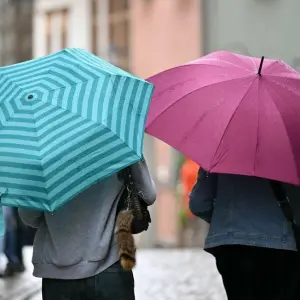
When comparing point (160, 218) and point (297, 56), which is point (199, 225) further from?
point (297, 56)

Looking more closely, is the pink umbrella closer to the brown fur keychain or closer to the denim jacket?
the denim jacket

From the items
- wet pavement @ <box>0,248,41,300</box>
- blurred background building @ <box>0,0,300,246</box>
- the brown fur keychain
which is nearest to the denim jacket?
the brown fur keychain

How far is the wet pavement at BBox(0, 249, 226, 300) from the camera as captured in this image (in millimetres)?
9023

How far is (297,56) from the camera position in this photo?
1650cm

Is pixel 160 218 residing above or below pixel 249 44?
below

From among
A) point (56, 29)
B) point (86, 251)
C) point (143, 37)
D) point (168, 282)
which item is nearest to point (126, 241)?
point (86, 251)

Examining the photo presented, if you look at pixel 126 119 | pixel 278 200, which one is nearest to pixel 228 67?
pixel 278 200

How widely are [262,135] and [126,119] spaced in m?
0.92

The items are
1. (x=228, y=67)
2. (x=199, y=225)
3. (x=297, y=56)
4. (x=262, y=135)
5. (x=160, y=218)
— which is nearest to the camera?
(x=262, y=135)

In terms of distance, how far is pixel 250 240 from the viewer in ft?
15.9

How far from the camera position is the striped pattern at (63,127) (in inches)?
157

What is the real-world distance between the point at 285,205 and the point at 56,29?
21.2 m

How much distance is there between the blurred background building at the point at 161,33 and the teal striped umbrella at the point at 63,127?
1253cm

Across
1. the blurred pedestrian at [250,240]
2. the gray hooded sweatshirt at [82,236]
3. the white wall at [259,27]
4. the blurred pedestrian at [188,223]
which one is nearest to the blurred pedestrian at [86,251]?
the gray hooded sweatshirt at [82,236]
